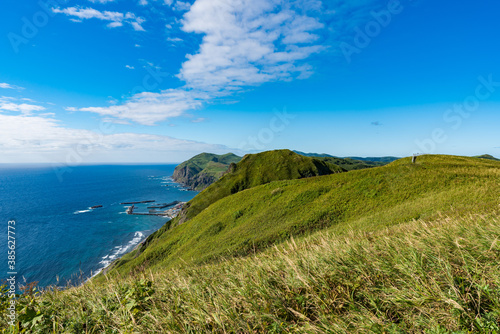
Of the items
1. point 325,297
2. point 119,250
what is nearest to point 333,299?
point 325,297

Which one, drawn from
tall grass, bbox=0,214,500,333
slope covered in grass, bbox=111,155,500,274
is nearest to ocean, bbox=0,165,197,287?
slope covered in grass, bbox=111,155,500,274

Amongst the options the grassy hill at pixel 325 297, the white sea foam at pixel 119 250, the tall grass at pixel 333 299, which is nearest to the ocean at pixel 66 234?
the white sea foam at pixel 119 250

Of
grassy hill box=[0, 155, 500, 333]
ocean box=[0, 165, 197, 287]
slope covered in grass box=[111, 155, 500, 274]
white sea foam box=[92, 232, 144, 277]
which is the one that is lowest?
white sea foam box=[92, 232, 144, 277]

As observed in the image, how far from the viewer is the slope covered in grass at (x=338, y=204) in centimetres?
2423

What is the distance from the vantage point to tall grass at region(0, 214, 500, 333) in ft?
9.63

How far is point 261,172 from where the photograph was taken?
96688 millimetres

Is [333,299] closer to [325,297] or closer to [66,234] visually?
[325,297]

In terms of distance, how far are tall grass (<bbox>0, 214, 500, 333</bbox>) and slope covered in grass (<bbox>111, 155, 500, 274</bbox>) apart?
1635cm

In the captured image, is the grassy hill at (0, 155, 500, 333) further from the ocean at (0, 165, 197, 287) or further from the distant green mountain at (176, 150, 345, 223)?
the distant green mountain at (176, 150, 345, 223)

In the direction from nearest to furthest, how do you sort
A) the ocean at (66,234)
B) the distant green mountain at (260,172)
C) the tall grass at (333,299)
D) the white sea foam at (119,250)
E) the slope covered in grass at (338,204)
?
1. the tall grass at (333,299)
2. the slope covered in grass at (338,204)
3. the ocean at (66,234)
4. the white sea foam at (119,250)
5. the distant green mountain at (260,172)

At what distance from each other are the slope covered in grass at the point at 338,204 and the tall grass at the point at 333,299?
1635 centimetres

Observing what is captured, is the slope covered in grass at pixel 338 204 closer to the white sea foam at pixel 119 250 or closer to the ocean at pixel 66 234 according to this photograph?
the ocean at pixel 66 234

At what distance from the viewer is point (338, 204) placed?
3484 cm

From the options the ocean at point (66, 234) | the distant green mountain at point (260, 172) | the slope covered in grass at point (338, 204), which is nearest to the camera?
the slope covered in grass at point (338, 204)
